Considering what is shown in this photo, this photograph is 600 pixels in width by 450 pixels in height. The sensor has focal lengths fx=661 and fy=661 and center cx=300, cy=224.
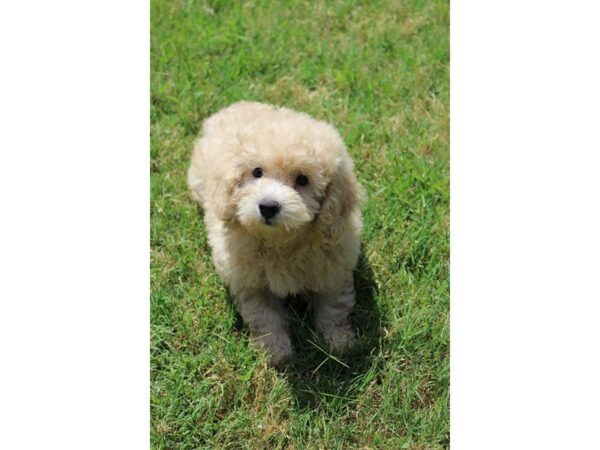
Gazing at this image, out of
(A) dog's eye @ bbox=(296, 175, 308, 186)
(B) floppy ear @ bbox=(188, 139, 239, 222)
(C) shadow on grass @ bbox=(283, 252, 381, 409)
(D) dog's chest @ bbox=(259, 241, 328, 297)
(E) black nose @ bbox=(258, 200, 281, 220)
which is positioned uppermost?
(A) dog's eye @ bbox=(296, 175, 308, 186)

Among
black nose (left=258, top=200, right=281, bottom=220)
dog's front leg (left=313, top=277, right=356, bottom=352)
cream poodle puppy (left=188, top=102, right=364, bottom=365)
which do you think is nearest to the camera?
black nose (left=258, top=200, right=281, bottom=220)

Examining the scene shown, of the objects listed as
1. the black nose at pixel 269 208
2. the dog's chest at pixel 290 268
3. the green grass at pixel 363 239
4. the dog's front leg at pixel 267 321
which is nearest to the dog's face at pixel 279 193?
the black nose at pixel 269 208

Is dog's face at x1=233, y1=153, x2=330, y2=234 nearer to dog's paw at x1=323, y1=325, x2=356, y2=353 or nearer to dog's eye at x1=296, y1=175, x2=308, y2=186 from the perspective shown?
dog's eye at x1=296, y1=175, x2=308, y2=186

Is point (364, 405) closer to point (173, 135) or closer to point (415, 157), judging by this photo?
point (415, 157)

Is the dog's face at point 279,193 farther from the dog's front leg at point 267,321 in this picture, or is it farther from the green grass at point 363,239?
the green grass at point 363,239

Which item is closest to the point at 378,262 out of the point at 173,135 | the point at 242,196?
the point at 242,196

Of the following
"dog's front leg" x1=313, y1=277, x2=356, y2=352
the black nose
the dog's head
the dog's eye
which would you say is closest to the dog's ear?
the dog's head
